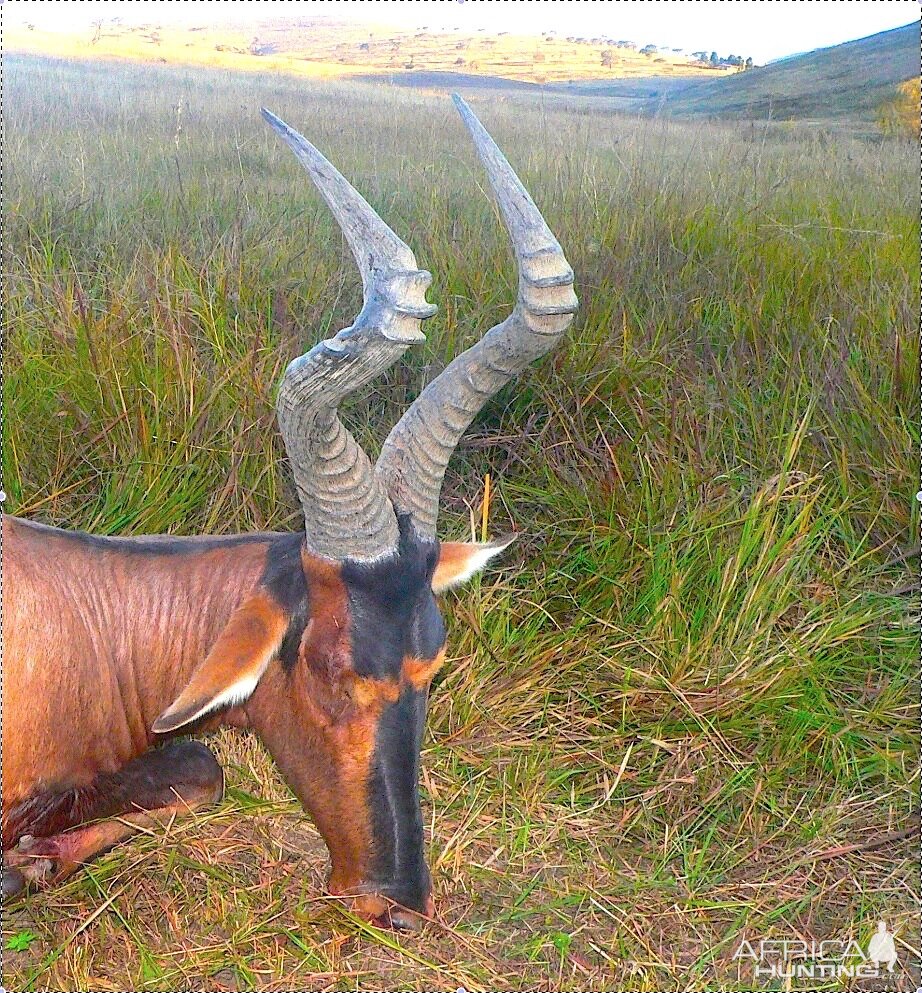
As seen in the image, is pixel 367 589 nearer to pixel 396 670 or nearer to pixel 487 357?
pixel 396 670

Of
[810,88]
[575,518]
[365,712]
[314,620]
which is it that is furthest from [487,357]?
[810,88]

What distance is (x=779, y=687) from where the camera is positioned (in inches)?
177

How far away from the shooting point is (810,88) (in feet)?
28.0

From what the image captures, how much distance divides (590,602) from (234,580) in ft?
5.87

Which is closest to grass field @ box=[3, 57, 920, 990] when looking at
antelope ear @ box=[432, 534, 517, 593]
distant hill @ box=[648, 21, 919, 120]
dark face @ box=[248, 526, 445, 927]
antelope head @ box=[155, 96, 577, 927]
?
dark face @ box=[248, 526, 445, 927]

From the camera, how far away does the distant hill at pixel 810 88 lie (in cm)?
831

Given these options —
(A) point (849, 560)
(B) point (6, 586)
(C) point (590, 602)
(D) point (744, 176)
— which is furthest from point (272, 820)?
(D) point (744, 176)

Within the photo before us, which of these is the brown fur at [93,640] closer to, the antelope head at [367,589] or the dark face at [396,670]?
the antelope head at [367,589]

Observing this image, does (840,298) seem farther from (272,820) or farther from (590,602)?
(272,820)

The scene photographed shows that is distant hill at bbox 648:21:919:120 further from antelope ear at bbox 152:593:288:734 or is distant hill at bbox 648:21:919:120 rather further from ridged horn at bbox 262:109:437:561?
antelope ear at bbox 152:593:288:734

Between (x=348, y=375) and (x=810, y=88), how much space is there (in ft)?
22.5

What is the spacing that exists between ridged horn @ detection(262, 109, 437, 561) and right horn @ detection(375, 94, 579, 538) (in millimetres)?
220

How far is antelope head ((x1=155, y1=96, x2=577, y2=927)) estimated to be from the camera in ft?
10.3

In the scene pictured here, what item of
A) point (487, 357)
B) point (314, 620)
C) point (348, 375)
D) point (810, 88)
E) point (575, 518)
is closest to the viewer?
point (348, 375)
